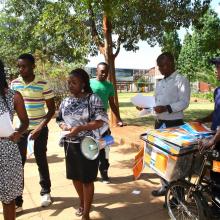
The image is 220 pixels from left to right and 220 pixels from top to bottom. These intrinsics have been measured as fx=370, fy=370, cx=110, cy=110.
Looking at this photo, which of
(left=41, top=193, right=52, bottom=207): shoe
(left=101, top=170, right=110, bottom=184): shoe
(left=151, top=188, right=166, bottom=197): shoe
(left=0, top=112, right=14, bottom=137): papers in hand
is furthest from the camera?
(left=101, top=170, right=110, bottom=184): shoe

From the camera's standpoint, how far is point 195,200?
11.6 feet

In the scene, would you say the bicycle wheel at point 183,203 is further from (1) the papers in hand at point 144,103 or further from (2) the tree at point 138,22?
(2) the tree at point 138,22

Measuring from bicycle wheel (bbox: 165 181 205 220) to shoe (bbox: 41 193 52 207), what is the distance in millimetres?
1611

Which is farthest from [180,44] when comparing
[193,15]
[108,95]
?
[108,95]

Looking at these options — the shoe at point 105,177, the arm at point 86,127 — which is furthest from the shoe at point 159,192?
the arm at point 86,127

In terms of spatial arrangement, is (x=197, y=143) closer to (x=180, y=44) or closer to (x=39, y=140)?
(x=39, y=140)

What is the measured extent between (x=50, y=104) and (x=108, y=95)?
1.22 m

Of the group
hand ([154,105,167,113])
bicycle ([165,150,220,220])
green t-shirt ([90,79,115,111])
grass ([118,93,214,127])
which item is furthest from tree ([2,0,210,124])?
bicycle ([165,150,220,220])

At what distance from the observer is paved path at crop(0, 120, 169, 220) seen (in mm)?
4504

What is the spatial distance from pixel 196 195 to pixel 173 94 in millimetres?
1469

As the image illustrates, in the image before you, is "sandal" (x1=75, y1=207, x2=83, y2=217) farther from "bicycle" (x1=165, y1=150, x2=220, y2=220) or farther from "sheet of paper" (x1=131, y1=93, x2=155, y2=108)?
"sheet of paper" (x1=131, y1=93, x2=155, y2=108)

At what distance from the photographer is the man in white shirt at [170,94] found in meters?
4.52

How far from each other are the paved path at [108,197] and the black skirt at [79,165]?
72 centimetres

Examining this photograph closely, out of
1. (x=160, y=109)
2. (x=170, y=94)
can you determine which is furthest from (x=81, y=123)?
(x=170, y=94)
